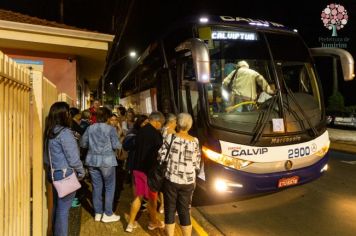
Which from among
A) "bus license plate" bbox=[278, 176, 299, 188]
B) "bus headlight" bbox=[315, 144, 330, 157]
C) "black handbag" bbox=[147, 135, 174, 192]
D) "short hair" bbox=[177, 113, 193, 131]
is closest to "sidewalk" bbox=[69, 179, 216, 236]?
"black handbag" bbox=[147, 135, 174, 192]

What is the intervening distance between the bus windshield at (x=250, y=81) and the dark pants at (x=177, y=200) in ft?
6.05

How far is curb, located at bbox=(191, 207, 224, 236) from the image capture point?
523 centimetres

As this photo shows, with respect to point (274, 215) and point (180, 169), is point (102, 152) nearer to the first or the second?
point (180, 169)

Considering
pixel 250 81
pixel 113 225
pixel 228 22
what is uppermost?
pixel 228 22

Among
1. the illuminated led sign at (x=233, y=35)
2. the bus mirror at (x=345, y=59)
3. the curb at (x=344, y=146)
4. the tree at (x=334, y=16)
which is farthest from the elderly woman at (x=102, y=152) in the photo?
the tree at (x=334, y=16)

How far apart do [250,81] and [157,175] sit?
9.04 ft

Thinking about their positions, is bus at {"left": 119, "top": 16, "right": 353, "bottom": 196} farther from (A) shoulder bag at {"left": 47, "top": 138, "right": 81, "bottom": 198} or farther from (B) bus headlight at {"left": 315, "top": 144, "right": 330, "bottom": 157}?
(A) shoulder bag at {"left": 47, "top": 138, "right": 81, "bottom": 198}

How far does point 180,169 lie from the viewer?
425 cm

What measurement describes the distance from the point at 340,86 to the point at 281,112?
32156 mm

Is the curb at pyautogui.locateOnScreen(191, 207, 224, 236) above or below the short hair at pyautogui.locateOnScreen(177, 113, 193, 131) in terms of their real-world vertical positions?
below

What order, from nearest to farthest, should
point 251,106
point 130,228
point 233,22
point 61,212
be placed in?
point 61,212 → point 130,228 → point 251,106 → point 233,22

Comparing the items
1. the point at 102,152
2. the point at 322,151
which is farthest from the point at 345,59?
the point at 102,152

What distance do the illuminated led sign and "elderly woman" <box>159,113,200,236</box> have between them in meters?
2.54

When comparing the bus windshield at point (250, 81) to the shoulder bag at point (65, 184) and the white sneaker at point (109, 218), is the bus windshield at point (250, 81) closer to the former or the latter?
the white sneaker at point (109, 218)
